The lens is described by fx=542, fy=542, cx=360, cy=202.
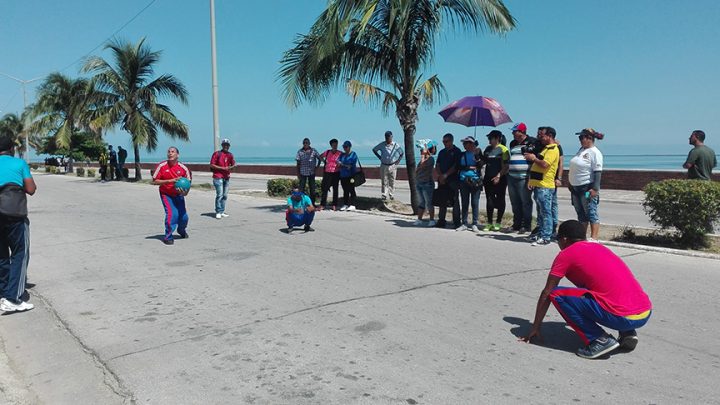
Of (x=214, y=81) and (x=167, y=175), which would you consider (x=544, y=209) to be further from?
(x=214, y=81)

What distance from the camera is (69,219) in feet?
42.6

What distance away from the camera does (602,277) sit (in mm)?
4215

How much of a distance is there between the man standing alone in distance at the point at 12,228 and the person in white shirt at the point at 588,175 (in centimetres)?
726

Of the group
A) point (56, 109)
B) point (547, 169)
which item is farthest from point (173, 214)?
point (56, 109)

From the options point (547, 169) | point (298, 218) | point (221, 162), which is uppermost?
point (221, 162)

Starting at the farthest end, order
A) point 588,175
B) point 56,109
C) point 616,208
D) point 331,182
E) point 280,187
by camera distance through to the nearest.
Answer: point 56,109
point 280,187
point 616,208
point 331,182
point 588,175

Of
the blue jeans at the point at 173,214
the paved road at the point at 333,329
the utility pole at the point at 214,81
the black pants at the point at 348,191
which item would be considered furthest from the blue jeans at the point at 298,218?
the utility pole at the point at 214,81

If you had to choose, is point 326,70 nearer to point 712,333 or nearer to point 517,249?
point 517,249

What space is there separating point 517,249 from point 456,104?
4077 millimetres

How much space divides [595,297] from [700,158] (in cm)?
681

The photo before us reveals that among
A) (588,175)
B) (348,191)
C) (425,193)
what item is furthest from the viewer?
(348,191)

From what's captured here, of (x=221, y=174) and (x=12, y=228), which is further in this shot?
(x=221, y=174)

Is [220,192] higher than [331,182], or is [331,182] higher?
[331,182]

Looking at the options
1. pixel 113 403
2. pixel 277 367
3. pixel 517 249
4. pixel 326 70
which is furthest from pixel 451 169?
pixel 113 403
